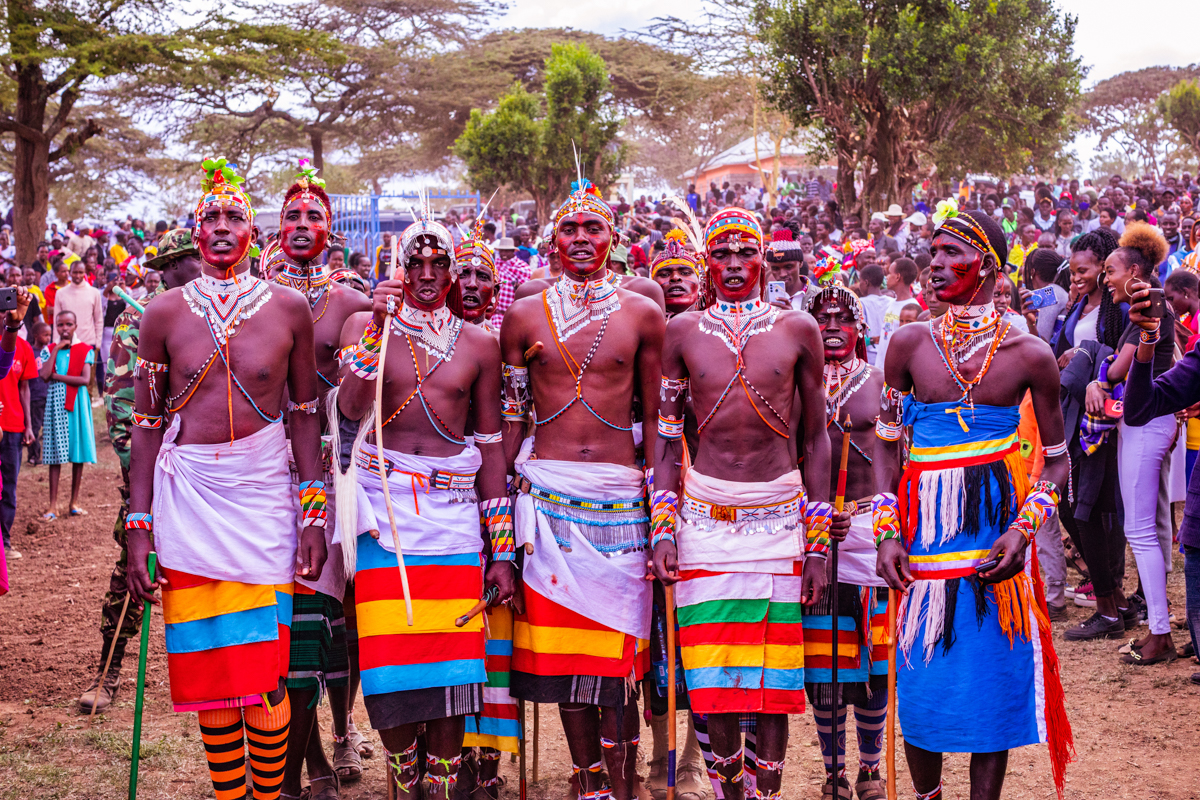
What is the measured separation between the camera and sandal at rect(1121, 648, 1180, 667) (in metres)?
6.54

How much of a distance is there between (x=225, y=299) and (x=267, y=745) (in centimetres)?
190

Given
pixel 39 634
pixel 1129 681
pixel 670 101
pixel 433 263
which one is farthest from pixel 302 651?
pixel 670 101

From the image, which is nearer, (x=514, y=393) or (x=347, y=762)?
(x=514, y=393)

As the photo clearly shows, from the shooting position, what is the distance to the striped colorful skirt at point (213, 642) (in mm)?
4258

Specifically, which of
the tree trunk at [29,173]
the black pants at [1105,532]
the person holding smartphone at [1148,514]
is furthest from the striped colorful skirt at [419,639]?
the tree trunk at [29,173]

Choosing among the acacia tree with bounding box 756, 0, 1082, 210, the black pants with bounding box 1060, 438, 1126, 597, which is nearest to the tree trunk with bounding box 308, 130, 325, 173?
the acacia tree with bounding box 756, 0, 1082, 210

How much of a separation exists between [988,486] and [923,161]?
893 inches

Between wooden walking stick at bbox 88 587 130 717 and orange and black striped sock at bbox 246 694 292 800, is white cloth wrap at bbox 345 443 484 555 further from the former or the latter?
wooden walking stick at bbox 88 587 130 717

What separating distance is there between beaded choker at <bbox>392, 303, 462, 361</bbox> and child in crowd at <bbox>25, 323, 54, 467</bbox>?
757cm

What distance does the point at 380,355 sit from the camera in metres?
4.28

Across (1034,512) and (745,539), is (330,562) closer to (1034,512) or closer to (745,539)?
(745,539)

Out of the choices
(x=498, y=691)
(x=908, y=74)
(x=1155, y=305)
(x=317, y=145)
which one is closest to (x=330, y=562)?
(x=498, y=691)

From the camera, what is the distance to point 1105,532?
706cm

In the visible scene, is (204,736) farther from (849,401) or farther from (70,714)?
(849,401)
